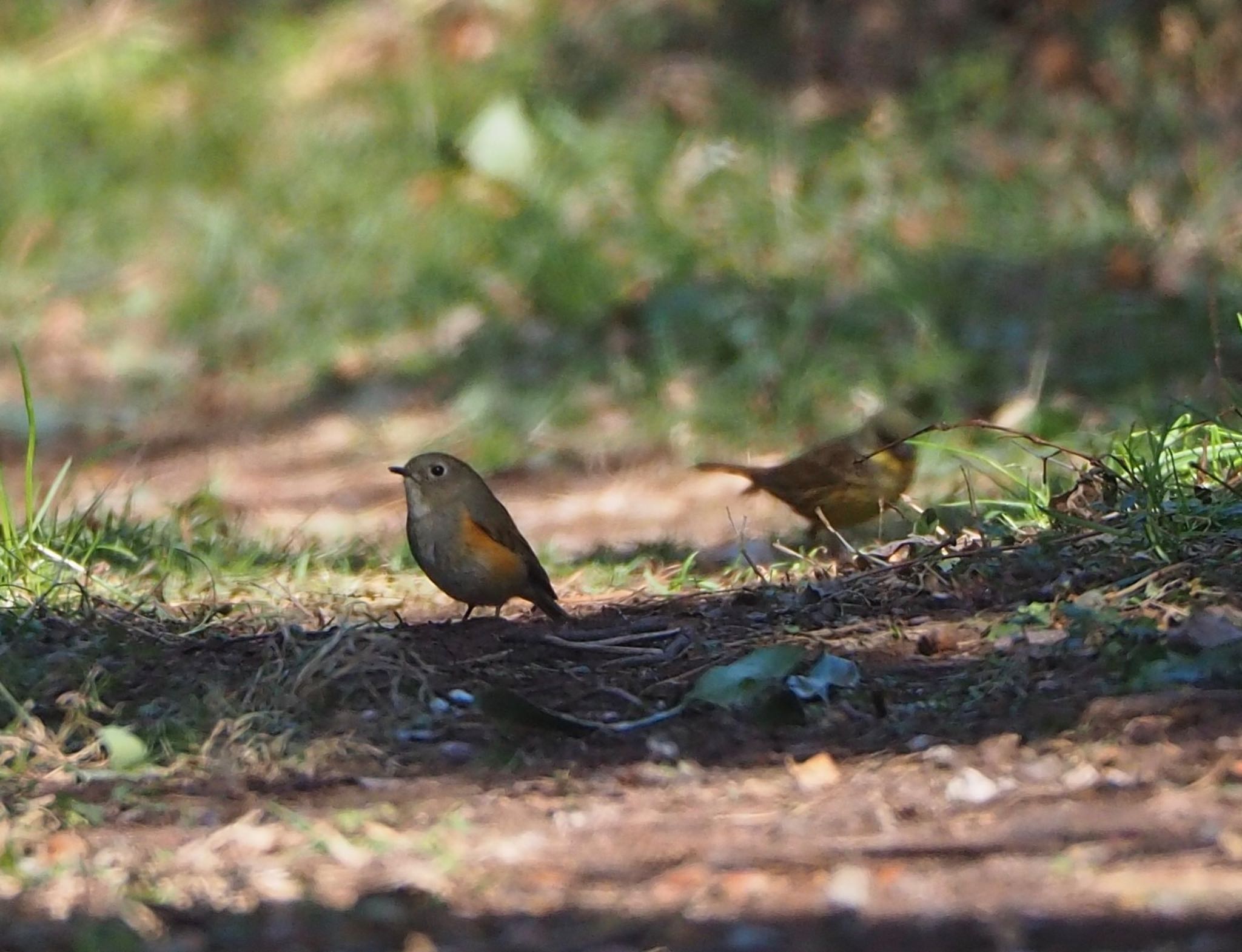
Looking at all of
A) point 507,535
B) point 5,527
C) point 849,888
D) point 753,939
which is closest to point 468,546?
point 507,535

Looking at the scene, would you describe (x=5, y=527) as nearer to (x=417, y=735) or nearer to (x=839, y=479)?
(x=417, y=735)

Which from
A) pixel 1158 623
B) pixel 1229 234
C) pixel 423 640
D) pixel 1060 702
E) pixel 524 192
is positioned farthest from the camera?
pixel 524 192

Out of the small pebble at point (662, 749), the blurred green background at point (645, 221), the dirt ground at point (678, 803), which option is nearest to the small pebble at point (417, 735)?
the dirt ground at point (678, 803)

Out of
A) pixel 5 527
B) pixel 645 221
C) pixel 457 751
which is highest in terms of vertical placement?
pixel 645 221

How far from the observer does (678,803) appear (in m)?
3.50

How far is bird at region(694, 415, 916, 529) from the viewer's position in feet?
21.4

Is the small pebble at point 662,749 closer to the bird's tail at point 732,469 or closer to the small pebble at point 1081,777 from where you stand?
the small pebble at point 1081,777

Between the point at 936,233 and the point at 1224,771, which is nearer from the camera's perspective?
the point at 1224,771

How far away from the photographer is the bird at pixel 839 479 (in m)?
6.52

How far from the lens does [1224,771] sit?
3264 millimetres

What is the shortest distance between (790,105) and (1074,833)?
816 cm

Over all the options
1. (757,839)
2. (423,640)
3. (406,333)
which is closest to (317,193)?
(406,333)

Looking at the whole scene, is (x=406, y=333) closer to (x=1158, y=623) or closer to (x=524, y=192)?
(x=524, y=192)

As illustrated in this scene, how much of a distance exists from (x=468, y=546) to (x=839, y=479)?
5.49 feet
